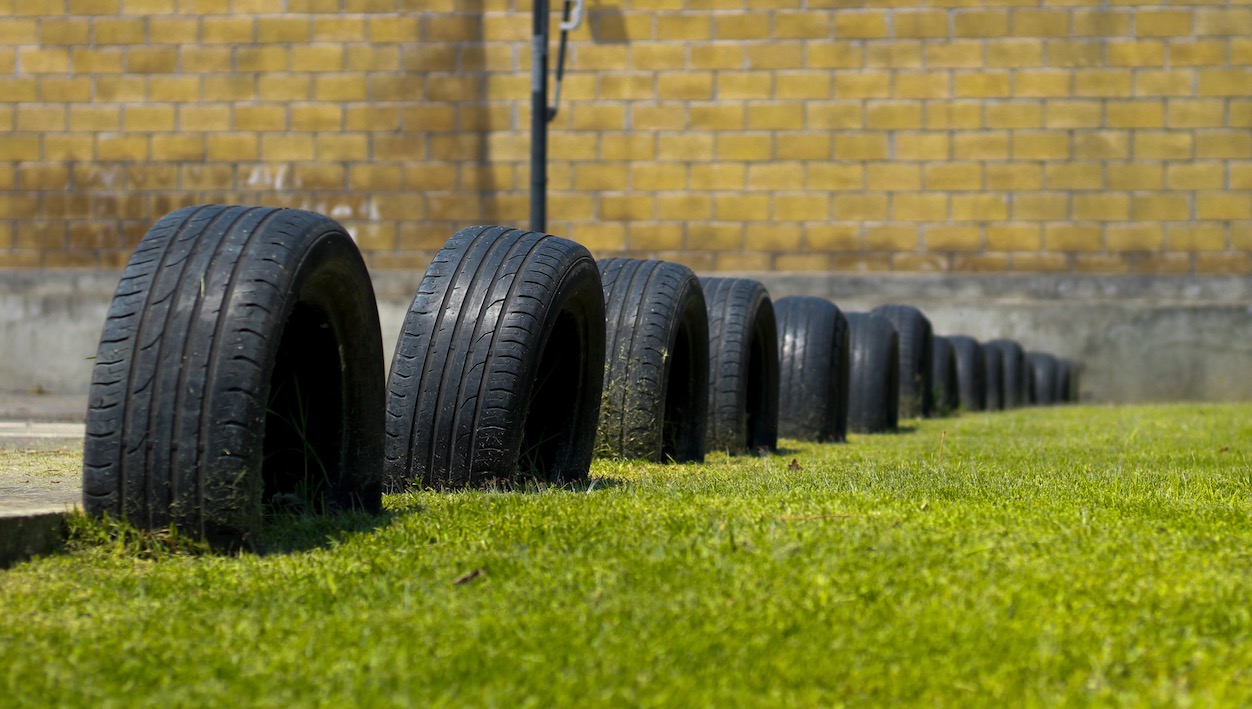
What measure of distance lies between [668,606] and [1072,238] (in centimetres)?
1378

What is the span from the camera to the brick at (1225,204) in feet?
49.8

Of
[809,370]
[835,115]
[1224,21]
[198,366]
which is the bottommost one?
[809,370]

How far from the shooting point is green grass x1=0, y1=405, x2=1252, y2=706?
6.98ft

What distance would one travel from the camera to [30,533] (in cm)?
304

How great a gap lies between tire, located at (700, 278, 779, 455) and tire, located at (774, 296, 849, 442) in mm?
829

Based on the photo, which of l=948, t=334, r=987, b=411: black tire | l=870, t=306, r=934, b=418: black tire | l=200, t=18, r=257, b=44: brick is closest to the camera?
l=870, t=306, r=934, b=418: black tire

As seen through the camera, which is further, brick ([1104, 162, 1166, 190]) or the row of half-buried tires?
brick ([1104, 162, 1166, 190])

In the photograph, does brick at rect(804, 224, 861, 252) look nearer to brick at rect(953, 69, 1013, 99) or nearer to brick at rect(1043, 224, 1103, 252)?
brick at rect(953, 69, 1013, 99)

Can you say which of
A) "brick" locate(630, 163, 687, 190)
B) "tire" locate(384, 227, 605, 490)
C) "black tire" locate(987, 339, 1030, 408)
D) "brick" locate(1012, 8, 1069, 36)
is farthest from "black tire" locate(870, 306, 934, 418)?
"tire" locate(384, 227, 605, 490)

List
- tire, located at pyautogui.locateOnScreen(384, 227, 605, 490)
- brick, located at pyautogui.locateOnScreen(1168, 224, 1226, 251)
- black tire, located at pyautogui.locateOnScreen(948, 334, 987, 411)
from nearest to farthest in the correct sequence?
tire, located at pyautogui.locateOnScreen(384, 227, 605, 490), black tire, located at pyautogui.locateOnScreen(948, 334, 987, 411), brick, located at pyautogui.locateOnScreen(1168, 224, 1226, 251)

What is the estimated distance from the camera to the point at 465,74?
1546 centimetres

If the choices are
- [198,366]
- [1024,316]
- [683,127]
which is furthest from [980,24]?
[198,366]

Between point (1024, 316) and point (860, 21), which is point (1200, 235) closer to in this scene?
point (1024, 316)

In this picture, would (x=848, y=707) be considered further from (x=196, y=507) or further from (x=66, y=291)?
(x=66, y=291)
